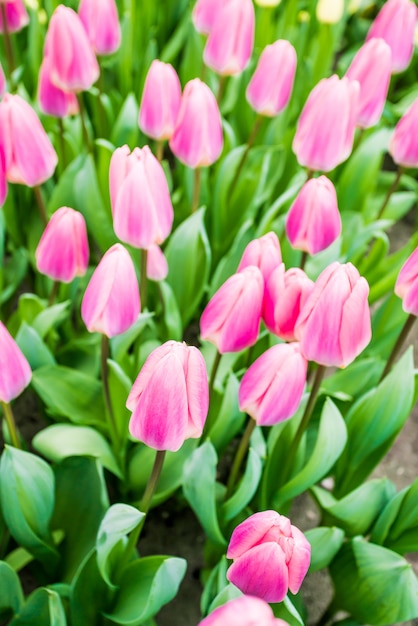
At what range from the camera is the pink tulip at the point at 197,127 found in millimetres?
942

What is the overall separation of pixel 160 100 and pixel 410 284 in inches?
16.0

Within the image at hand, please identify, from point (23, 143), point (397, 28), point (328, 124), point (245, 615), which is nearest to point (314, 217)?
point (328, 124)

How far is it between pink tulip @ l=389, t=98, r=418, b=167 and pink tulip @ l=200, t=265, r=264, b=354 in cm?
40

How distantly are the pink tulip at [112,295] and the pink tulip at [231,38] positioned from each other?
49 centimetres

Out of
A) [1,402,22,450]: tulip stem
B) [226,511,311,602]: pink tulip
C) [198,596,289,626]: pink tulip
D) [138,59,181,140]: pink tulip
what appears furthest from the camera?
[138,59,181,140]: pink tulip

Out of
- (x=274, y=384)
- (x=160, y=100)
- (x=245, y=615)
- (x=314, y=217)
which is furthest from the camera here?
(x=160, y=100)

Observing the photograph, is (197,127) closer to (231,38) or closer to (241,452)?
(231,38)

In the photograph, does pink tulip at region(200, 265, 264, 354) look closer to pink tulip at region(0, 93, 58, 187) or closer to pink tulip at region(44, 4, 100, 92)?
pink tulip at region(0, 93, 58, 187)

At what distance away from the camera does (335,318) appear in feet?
2.31

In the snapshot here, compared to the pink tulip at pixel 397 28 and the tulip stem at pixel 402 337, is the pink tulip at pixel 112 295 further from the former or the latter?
the pink tulip at pixel 397 28

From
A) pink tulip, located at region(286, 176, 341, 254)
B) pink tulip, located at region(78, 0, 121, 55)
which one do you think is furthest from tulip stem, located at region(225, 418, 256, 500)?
pink tulip, located at region(78, 0, 121, 55)

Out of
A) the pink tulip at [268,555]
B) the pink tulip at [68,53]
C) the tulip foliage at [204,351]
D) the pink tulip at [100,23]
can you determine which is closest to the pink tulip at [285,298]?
the tulip foliage at [204,351]

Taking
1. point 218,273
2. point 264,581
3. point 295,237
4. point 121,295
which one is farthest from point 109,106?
point 264,581

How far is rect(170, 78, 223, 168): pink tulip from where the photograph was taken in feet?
3.09
